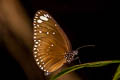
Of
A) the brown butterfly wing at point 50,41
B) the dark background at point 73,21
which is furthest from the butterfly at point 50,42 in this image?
the dark background at point 73,21

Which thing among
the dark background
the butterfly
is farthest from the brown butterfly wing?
the dark background

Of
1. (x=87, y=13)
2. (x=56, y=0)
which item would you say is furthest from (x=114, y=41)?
(x=56, y=0)

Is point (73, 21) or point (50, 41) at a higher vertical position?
point (50, 41)

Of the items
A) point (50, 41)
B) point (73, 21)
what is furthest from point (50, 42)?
point (73, 21)

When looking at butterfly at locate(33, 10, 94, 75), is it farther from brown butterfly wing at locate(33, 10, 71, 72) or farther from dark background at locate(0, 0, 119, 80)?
dark background at locate(0, 0, 119, 80)

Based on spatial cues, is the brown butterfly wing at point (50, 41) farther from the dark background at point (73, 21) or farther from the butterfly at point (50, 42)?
the dark background at point (73, 21)

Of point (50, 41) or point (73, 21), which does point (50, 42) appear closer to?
point (50, 41)

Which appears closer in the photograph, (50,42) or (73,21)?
(50,42)

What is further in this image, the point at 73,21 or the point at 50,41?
the point at 73,21

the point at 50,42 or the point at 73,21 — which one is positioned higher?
the point at 50,42
